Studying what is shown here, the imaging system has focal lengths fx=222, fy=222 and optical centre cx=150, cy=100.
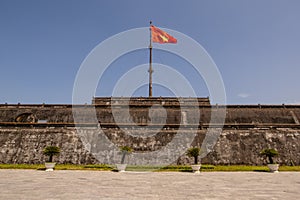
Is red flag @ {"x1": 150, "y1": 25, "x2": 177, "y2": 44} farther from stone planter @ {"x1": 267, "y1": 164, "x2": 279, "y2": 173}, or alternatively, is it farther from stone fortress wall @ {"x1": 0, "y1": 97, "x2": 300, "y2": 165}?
stone planter @ {"x1": 267, "y1": 164, "x2": 279, "y2": 173}

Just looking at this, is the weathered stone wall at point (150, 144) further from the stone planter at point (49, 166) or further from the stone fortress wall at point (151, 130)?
the stone planter at point (49, 166)

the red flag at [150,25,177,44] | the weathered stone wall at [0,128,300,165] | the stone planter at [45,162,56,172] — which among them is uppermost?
the red flag at [150,25,177,44]

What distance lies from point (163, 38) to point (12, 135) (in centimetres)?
1877

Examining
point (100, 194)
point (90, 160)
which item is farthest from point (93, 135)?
point (100, 194)

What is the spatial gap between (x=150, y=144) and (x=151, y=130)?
4.77 feet

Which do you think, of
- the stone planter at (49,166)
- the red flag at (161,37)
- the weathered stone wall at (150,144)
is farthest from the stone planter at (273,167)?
the red flag at (161,37)

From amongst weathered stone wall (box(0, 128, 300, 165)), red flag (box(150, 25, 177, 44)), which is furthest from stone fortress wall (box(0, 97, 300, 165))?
red flag (box(150, 25, 177, 44))

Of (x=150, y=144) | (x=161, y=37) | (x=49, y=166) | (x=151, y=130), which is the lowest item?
(x=49, y=166)

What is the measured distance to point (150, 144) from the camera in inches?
734

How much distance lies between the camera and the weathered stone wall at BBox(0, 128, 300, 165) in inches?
676

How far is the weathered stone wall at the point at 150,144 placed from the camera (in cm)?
1717

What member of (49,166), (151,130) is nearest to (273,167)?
(151,130)

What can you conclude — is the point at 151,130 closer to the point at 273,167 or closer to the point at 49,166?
the point at 49,166

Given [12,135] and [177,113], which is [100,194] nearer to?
[12,135]
